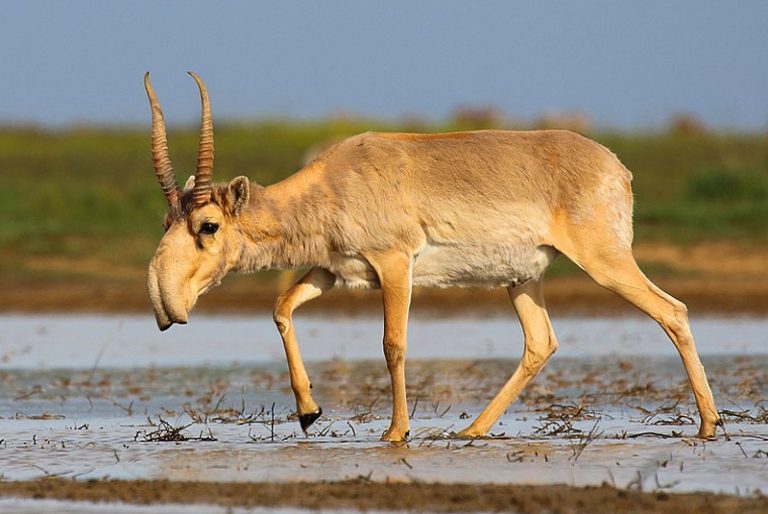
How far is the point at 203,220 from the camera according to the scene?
8.78 metres

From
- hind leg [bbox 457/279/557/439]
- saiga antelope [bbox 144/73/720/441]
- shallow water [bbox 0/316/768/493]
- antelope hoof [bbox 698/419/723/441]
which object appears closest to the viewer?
shallow water [bbox 0/316/768/493]

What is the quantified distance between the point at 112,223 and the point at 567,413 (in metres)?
16.7

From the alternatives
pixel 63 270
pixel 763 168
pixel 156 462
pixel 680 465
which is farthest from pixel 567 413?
pixel 763 168

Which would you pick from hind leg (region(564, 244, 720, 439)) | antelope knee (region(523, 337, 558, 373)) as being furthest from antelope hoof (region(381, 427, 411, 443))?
hind leg (region(564, 244, 720, 439))

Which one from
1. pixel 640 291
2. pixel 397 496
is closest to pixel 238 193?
pixel 640 291

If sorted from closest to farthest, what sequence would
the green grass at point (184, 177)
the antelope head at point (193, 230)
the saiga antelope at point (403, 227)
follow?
the antelope head at point (193, 230) < the saiga antelope at point (403, 227) < the green grass at point (184, 177)

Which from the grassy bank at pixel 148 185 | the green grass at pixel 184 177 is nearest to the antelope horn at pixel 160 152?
the green grass at pixel 184 177

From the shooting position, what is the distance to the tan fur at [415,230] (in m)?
8.76

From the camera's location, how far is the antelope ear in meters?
8.84

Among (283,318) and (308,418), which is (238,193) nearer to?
(283,318)

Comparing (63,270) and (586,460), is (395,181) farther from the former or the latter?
(63,270)

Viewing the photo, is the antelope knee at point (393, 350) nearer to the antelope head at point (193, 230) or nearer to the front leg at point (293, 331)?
the front leg at point (293, 331)

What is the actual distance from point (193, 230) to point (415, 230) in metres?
1.30

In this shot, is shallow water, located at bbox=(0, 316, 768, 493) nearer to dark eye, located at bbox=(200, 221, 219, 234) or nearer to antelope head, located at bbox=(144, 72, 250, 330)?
antelope head, located at bbox=(144, 72, 250, 330)
